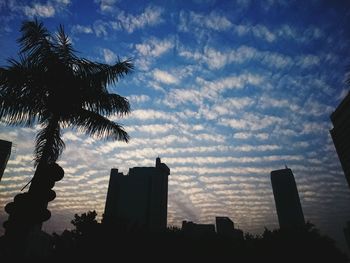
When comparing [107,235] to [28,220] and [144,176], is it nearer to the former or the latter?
[28,220]

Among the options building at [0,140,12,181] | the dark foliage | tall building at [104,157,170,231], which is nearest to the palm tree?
the dark foliage

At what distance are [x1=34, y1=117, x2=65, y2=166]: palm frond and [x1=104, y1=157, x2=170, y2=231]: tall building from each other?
16978 cm

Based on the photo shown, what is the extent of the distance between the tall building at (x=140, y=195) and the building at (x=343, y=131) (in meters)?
108

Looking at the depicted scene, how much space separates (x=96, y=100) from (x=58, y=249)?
20654mm

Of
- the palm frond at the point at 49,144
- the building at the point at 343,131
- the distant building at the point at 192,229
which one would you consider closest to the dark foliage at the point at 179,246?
the distant building at the point at 192,229

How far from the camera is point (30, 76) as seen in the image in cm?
767

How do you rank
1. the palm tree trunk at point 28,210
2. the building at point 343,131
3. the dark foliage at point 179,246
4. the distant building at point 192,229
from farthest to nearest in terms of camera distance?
1. the building at point 343,131
2. the distant building at point 192,229
3. the dark foliage at point 179,246
4. the palm tree trunk at point 28,210

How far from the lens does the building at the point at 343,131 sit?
10588 cm

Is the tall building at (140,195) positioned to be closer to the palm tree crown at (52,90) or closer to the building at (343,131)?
the building at (343,131)

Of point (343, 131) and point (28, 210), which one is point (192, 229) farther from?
point (28, 210)

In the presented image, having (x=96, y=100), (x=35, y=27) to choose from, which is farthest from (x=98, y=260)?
(x=35, y=27)

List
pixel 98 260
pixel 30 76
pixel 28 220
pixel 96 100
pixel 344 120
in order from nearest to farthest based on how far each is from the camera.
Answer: pixel 28 220, pixel 30 76, pixel 96 100, pixel 98 260, pixel 344 120

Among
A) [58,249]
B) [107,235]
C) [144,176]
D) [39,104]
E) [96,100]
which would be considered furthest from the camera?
[144,176]

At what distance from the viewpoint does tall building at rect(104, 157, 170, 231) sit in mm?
173125
